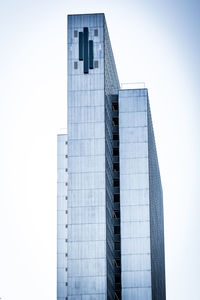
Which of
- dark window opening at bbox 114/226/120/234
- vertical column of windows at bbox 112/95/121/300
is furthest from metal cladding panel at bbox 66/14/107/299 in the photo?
dark window opening at bbox 114/226/120/234

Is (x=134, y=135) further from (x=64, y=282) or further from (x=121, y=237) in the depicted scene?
(x=64, y=282)

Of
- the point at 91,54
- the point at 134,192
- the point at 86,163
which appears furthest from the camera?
the point at 134,192

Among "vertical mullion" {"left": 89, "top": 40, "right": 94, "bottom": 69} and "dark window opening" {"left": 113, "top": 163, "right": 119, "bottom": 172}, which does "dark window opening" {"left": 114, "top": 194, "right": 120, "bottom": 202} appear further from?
"vertical mullion" {"left": 89, "top": 40, "right": 94, "bottom": 69}

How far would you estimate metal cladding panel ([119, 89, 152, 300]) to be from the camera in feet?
483

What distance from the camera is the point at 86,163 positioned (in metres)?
138

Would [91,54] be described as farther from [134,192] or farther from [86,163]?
[134,192]

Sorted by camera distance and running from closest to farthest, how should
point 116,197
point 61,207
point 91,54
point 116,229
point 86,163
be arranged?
point 86,163
point 91,54
point 116,197
point 116,229
point 61,207

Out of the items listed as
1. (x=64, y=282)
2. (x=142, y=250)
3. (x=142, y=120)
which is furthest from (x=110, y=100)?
(x=64, y=282)

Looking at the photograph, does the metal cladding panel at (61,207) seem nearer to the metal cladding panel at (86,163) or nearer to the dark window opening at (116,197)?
the dark window opening at (116,197)

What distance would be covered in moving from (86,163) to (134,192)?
16.9 meters

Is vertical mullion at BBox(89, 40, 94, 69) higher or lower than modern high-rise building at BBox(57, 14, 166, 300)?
higher

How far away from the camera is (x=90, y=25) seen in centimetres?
14012

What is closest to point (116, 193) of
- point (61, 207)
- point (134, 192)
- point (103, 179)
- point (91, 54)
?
point (134, 192)

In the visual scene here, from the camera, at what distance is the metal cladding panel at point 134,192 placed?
147 meters
